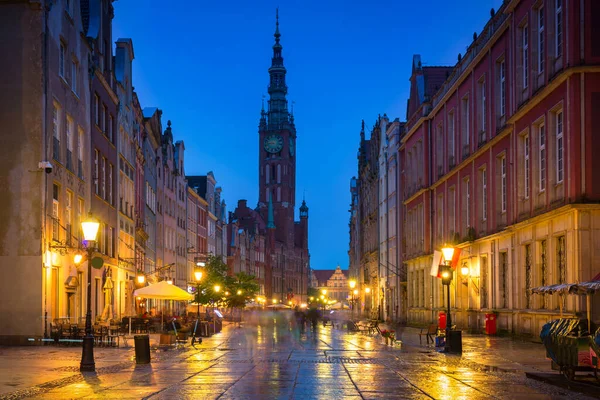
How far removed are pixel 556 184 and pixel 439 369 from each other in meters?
10.3

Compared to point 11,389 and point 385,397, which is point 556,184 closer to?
point 385,397

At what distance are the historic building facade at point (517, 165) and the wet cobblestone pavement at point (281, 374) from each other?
3.66 m

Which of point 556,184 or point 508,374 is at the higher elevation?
point 556,184

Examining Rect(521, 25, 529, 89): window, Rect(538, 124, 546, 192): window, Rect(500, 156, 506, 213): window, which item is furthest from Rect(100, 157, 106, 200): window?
Rect(538, 124, 546, 192): window

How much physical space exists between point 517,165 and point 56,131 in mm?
16728

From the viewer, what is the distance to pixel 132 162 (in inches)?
2227

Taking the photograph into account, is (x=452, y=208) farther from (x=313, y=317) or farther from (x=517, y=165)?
(x=517, y=165)

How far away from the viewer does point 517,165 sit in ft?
116

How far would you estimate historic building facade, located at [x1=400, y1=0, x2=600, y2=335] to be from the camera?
28.5 meters

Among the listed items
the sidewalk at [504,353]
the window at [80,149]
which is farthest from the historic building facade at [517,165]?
the window at [80,149]

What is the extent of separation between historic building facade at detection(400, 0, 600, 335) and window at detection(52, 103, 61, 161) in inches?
647

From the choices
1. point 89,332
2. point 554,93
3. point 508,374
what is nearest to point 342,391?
point 508,374

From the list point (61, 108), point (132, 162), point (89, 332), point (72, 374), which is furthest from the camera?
point (132, 162)

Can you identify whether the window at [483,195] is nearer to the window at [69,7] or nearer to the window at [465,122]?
the window at [465,122]
